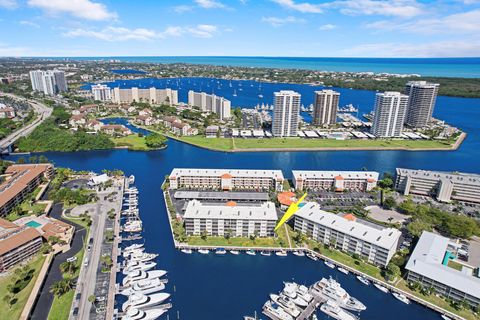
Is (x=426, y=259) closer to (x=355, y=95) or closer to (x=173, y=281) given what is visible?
(x=173, y=281)

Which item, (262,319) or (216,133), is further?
(216,133)

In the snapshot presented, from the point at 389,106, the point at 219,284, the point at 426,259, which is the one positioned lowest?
the point at 219,284

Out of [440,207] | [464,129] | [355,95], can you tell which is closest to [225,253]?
[440,207]

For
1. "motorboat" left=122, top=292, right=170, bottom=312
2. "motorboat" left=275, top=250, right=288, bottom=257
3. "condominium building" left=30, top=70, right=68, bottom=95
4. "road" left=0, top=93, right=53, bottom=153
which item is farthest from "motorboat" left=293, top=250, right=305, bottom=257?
"condominium building" left=30, top=70, right=68, bottom=95

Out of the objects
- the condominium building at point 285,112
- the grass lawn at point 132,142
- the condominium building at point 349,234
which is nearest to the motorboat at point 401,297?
the condominium building at point 349,234

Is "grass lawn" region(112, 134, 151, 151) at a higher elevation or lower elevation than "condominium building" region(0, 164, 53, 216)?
lower

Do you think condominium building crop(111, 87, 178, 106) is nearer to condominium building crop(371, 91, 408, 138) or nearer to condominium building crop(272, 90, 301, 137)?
Answer: condominium building crop(272, 90, 301, 137)

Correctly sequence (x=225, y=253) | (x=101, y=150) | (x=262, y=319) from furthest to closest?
(x=101, y=150)
(x=225, y=253)
(x=262, y=319)

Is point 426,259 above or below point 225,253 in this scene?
above
